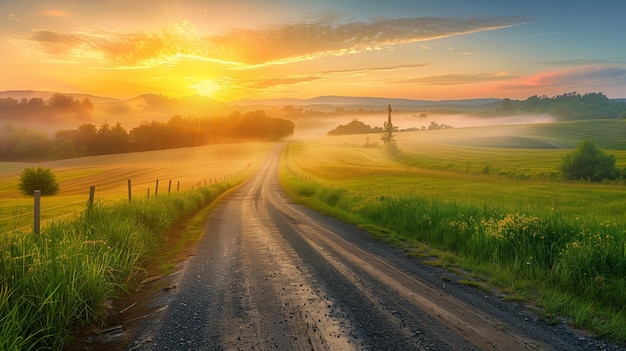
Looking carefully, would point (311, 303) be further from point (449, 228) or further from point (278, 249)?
point (449, 228)

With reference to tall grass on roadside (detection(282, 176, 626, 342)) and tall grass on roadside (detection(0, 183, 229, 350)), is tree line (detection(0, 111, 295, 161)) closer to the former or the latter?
tall grass on roadside (detection(0, 183, 229, 350))

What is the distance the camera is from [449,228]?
487 inches

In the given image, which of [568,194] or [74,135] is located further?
[74,135]

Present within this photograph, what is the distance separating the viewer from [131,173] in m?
82.1

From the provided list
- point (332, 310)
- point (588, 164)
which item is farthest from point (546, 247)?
point (588, 164)

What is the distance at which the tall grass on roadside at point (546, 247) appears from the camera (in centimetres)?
711

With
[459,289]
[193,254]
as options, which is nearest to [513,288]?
[459,289]

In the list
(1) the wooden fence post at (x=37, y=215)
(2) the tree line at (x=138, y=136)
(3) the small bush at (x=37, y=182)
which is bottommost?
(3) the small bush at (x=37, y=182)

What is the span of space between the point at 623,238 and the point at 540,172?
60359 millimetres

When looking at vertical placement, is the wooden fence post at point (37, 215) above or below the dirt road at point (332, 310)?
above

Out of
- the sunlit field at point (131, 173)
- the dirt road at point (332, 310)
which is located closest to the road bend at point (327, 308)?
the dirt road at point (332, 310)

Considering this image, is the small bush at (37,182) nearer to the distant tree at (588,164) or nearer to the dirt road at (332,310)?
the dirt road at (332,310)

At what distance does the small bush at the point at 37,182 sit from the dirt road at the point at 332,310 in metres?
57.7

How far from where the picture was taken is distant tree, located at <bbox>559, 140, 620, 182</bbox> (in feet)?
205
